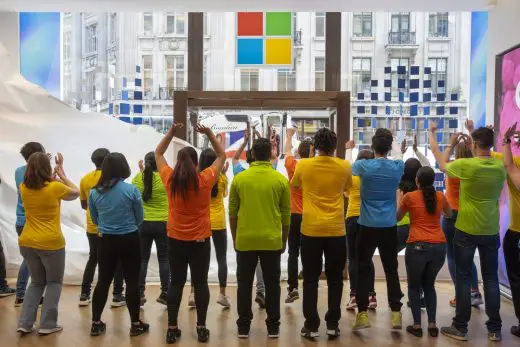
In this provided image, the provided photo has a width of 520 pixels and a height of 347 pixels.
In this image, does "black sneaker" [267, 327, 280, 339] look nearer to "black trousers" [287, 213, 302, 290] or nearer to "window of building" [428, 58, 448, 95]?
"black trousers" [287, 213, 302, 290]

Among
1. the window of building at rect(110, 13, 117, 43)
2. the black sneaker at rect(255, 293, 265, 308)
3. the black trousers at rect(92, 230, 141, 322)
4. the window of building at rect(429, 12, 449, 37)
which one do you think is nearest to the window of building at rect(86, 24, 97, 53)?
the window of building at rect(110, 13, 117, 43)

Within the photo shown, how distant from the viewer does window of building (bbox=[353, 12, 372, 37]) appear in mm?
7133

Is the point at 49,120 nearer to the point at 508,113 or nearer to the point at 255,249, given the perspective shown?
the point at 255,249

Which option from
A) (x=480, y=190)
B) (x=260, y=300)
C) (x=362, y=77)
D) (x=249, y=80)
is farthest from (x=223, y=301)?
(x=362, y=77)

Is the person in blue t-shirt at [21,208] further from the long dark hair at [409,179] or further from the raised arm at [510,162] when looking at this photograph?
the raised arm at [510,162]

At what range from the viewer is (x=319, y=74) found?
721 centimetres

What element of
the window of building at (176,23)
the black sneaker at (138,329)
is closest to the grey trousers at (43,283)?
the black sneaker at (138,329)

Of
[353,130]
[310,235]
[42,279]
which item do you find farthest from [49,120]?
[310,235]

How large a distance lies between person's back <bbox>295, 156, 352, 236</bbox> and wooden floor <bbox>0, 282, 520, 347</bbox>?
84 cm

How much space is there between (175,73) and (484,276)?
167 inches

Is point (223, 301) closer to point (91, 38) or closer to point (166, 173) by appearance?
point (166, 173)

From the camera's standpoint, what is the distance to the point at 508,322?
510cm

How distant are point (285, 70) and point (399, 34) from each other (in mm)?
1394

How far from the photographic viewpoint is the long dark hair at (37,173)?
4.43 meters
